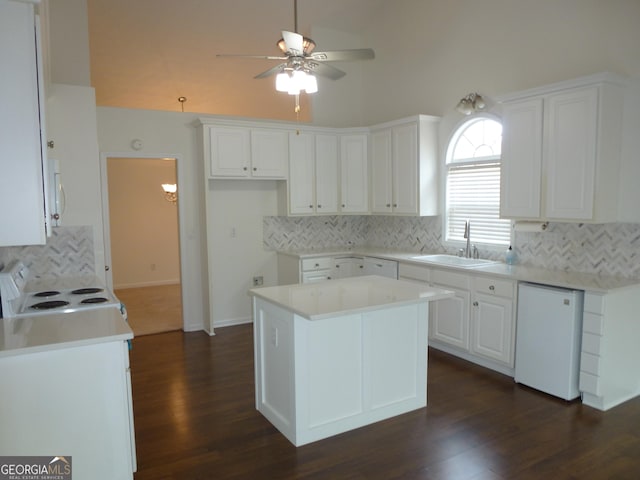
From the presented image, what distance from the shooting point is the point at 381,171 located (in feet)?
17.8

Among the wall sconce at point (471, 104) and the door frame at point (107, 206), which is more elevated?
the wall sconce at point (471, 104)

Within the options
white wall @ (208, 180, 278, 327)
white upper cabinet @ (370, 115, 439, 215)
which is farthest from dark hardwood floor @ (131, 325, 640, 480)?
white upper cabinet @ (370, 115, 439, 215)

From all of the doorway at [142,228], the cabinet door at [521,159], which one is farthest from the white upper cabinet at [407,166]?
the doorway at [142,228]

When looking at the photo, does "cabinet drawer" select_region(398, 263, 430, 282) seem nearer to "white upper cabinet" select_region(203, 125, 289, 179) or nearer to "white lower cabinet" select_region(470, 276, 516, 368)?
"white lower cabinet" select_region(470, 276, 516, 368)

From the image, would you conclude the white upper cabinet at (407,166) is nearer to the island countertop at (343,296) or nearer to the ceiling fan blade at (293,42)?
the island countertop at (343,296)

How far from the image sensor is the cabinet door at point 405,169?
16.2 feet

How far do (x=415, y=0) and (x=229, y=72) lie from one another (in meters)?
2.65

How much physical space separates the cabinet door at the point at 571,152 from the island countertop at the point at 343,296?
1.28 m

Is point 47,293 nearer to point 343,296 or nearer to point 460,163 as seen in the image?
point 343,296

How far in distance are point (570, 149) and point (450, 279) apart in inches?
58.8

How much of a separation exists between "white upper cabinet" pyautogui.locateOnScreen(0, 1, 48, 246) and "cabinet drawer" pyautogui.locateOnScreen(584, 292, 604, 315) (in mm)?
3377

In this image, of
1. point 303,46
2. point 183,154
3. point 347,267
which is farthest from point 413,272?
point 183,154

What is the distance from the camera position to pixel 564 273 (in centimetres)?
369

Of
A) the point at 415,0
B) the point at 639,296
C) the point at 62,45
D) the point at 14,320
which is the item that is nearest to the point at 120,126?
the point at 62,45
